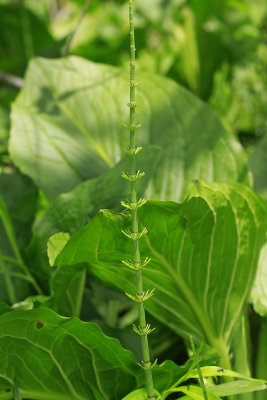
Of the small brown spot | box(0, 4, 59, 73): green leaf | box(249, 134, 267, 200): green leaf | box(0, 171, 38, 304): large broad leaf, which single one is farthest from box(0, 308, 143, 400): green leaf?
box(0, 4, 59, 73): green leaf

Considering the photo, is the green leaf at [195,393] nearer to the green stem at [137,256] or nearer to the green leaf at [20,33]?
the green stem at [137,256]

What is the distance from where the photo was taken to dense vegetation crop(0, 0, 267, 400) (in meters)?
0.49

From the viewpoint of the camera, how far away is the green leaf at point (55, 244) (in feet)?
1.65

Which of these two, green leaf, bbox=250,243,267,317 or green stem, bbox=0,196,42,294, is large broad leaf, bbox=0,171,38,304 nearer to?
green stem, bbox=0,196,42,294

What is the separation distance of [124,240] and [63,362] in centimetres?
14

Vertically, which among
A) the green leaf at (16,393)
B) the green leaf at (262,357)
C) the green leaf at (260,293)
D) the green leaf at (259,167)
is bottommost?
the green leaf at (262,357)

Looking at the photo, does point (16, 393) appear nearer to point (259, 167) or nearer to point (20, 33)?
point (259, 167)

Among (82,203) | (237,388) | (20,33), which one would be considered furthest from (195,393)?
(20,33)

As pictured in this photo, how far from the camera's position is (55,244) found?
511 millimetres

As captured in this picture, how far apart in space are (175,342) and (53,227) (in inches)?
10.9

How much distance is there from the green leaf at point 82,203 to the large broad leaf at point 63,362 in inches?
5.2

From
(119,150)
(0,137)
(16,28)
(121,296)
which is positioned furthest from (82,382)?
(16,28)

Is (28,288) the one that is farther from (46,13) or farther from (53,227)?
(46,13)

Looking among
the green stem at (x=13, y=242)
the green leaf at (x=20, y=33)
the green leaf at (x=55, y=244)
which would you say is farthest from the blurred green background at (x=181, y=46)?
the green leaf at (x=55, y=244)
